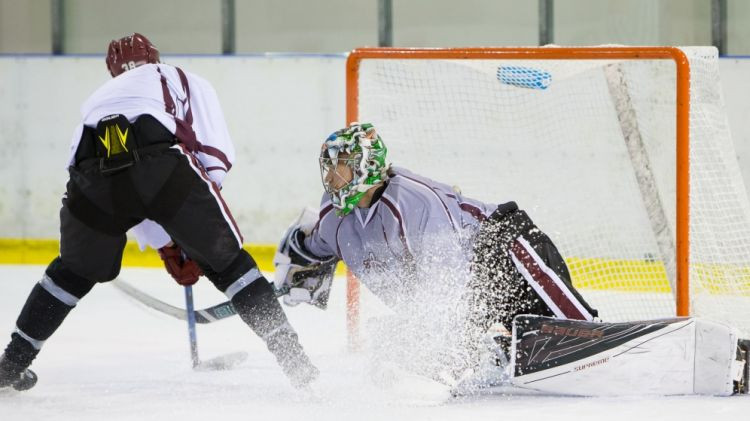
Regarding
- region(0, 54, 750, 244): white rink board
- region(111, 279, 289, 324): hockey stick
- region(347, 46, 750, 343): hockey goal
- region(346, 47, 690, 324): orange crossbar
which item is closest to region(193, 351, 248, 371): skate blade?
region(111, 279, 289, 324): hockey stick

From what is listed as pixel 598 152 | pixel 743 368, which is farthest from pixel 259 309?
pixel 598 152

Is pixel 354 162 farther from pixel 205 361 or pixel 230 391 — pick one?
pixel 205 361

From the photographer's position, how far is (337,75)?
5656 millimetres

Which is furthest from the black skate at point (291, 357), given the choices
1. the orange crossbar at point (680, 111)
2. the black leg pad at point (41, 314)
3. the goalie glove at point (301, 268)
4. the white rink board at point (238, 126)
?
the white rink board at point (238, 126)

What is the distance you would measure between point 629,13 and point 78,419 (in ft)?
12.8

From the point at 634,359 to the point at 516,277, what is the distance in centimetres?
39

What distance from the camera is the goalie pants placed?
118 inches

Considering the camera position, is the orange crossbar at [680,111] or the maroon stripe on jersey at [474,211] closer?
the maroon stripe on jersey at [474,211]

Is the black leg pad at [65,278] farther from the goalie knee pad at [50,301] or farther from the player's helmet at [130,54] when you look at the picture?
the player's helmet at [130,54]

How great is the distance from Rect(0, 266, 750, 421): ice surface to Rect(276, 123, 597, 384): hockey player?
0.83 feet

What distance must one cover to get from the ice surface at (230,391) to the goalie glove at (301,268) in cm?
22

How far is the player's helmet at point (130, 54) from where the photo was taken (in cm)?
309

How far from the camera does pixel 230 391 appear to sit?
3.09 metres

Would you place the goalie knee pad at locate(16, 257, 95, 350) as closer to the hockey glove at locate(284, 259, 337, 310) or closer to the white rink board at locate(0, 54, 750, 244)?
the hockey glove at locate(284, 259, 337, 310)
